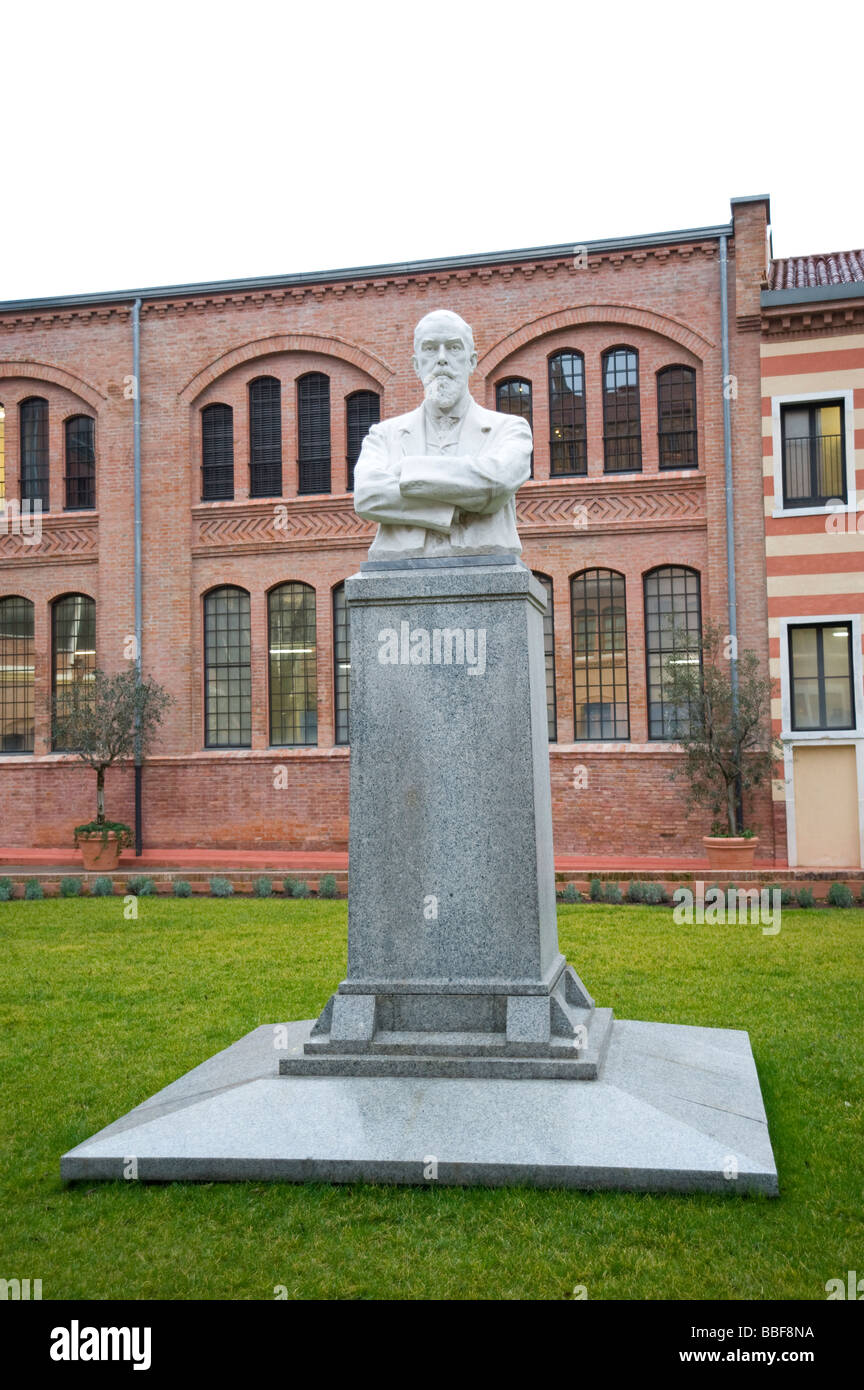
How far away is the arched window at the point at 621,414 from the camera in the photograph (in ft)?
75.3

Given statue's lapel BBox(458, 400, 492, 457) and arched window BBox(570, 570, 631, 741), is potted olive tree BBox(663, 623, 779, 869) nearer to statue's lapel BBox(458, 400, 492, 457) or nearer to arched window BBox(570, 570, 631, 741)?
arched window BBox(570, 570, 631, 741)

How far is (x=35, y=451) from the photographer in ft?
85.4

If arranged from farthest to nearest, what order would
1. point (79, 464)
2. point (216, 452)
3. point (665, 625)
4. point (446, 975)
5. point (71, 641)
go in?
point (79, 464) → point (71, 641) → point (216, 452) → point (665, 625) → point (446, 975)

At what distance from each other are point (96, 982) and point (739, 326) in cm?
1686

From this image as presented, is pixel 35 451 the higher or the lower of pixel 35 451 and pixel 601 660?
the higher

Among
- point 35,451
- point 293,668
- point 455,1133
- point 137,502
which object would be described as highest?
point 35,451

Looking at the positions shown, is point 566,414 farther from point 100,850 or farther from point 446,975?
point 446,975

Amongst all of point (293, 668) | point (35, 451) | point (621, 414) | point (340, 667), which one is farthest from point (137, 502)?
point (621, 414)

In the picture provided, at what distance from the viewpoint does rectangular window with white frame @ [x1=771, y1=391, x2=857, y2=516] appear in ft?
70.0

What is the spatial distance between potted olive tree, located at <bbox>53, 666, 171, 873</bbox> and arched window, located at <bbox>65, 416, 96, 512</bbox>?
4261 mm

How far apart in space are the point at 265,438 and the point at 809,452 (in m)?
10.8

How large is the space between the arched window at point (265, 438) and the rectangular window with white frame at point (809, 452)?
9.92 m

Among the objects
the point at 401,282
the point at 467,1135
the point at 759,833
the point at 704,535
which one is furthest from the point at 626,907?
the point at 401,282

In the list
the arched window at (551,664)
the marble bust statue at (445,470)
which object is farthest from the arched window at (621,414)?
the marble bust statue at (445,470)
